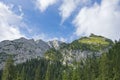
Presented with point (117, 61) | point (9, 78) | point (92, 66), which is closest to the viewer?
point (9, 78)

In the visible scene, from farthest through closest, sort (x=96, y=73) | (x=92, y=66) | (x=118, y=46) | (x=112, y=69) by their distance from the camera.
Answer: (x=118, y=46) → (x=92, y=66) → (x=96, y=73) → (x=112, y=69)

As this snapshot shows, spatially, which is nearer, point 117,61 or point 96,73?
point 117,61

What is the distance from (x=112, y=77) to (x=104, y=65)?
5.65 m

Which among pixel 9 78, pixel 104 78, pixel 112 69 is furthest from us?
pixel 112 69

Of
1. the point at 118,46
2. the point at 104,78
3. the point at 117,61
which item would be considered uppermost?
the point at 118,46

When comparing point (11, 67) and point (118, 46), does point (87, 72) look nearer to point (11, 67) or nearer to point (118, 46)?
point (118, 46)

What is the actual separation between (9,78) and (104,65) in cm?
4245

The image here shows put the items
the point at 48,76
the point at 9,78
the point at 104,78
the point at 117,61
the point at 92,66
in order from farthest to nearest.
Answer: the point at 48,76, the point at 92,66, the point at 117,61, the point at 104,78, the point at 9,78

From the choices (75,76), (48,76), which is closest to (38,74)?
(48,76)

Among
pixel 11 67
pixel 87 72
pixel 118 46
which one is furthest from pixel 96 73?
pixel 11 67

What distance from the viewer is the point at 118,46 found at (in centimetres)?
17788

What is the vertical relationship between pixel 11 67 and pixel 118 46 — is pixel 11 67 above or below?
below

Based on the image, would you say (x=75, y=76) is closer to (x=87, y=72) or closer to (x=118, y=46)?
(x=87, y=72)

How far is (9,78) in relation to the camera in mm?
87688
